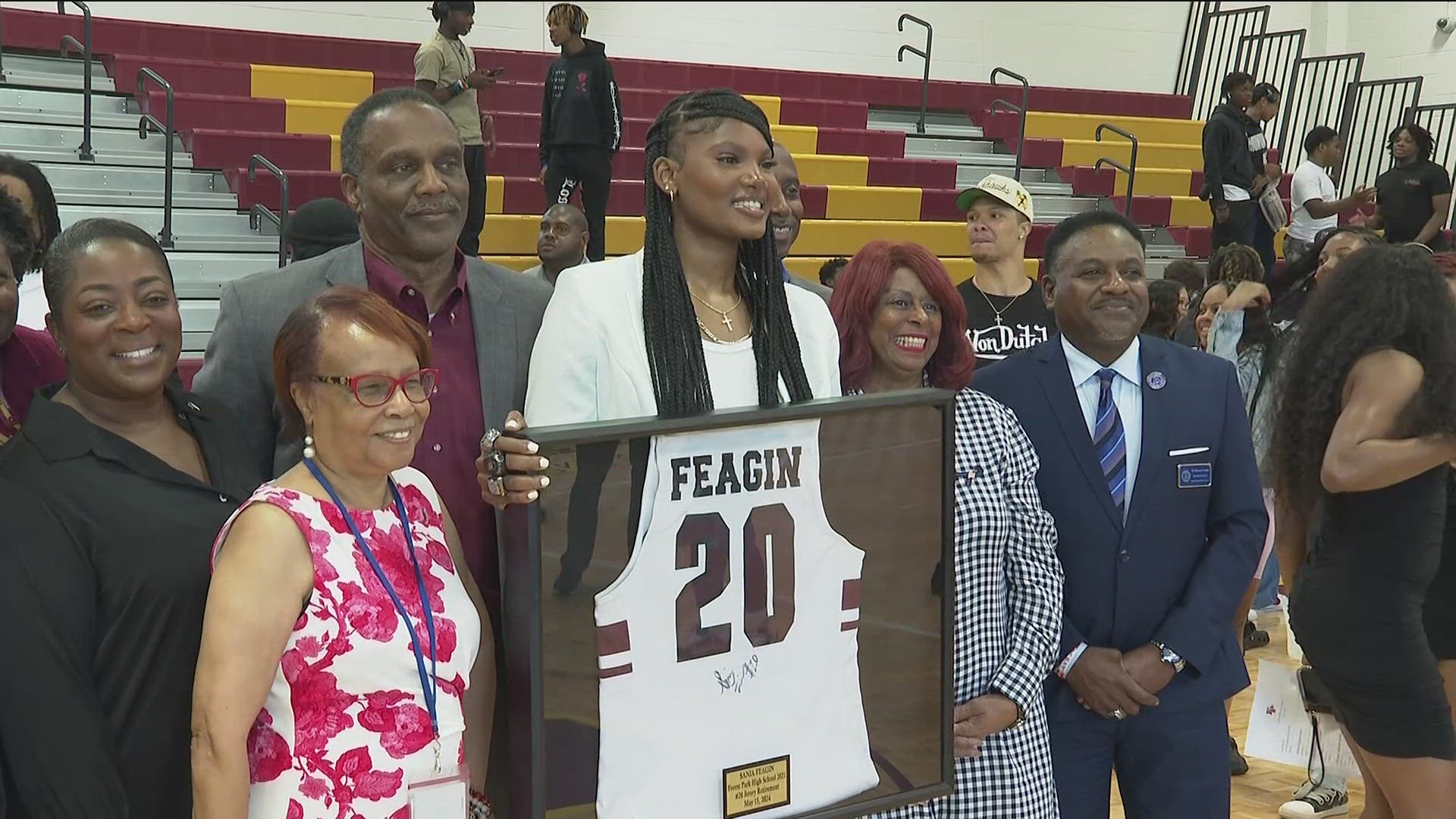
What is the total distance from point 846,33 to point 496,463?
11654 mm

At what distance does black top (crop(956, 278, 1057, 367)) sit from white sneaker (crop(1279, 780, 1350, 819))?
1.52 m

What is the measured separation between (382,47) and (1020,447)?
8.56m

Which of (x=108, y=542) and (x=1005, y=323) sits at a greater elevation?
(x=1005, y=323)

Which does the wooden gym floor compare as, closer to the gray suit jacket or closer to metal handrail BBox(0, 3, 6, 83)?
the gray suit jacket

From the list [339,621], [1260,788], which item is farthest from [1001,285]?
[339,621]

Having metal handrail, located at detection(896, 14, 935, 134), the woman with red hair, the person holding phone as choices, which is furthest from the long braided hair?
metal handrail, located at detection(896, 14, 935, 134)

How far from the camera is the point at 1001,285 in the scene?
445 centimetres

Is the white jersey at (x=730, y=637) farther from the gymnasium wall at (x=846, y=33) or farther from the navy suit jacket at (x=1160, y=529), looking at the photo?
the gymnasium wall at (x=846, y=33)

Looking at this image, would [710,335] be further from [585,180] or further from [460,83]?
[585,180]

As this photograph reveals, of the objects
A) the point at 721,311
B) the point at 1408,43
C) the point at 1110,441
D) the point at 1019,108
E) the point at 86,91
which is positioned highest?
the point at 1408,43

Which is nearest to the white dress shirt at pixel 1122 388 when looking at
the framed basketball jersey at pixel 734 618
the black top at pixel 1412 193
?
the framed basketball jersey at pixel 734 618

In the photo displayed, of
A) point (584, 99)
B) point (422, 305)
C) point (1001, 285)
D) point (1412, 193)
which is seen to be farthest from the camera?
point (1412, 193)

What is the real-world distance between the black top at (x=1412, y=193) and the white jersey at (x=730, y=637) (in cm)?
951

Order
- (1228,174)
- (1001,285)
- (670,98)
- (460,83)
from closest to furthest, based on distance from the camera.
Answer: (1001,285) → (460,83) → (1228,174) → (670,98)
